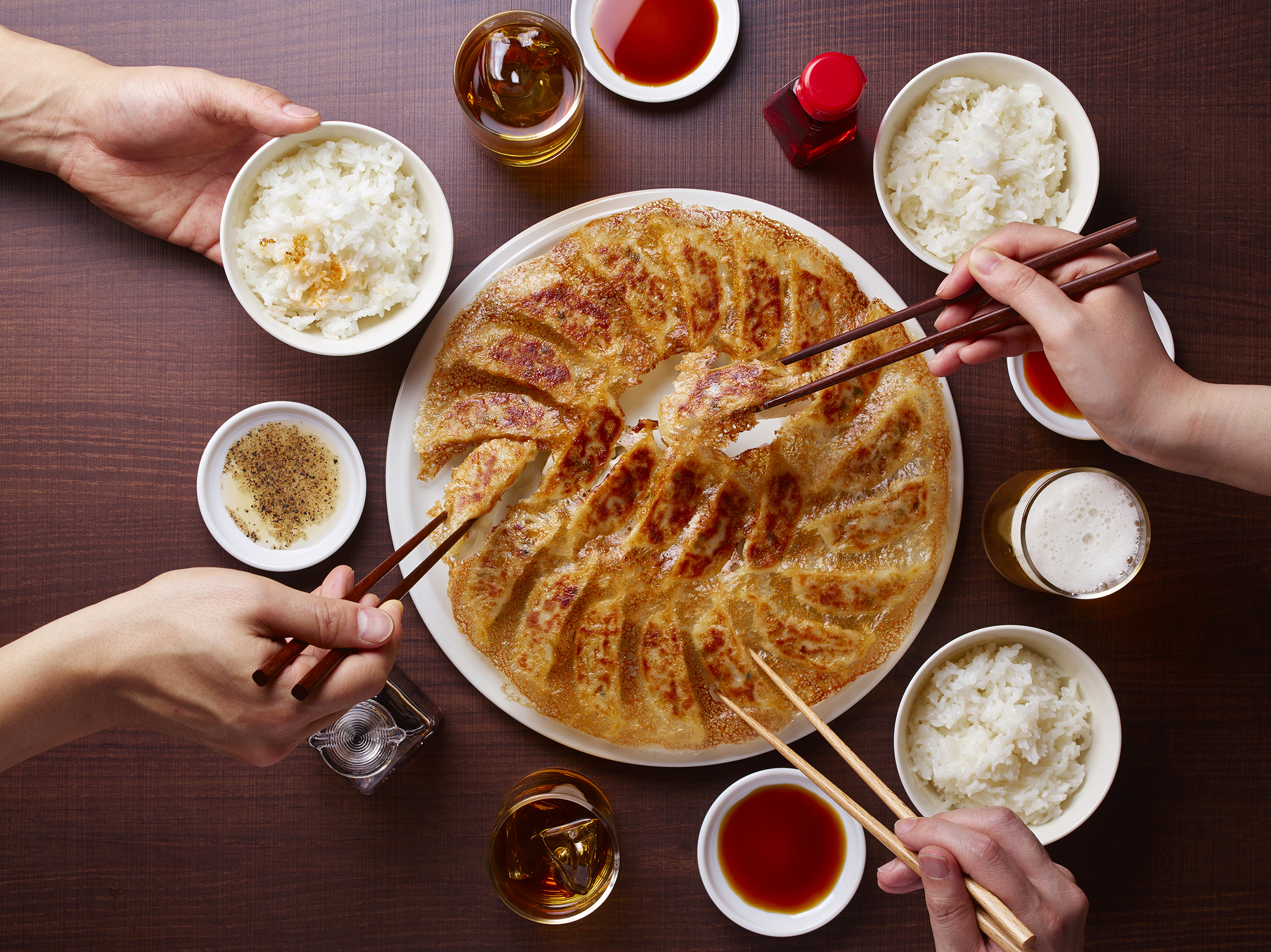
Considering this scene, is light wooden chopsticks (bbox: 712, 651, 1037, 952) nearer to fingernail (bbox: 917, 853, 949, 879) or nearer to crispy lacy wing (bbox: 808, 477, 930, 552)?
fingernail (bbox: 917, 853, 949, 879)

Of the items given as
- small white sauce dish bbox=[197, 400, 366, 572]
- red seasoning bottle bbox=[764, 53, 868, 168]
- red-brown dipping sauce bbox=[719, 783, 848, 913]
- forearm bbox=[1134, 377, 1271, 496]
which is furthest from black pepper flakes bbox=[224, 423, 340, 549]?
forearm bbox=[1134, 377, 1271, 496]

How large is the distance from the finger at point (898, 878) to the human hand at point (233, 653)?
174cm

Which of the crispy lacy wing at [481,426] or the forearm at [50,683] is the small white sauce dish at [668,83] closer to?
the crispy lacy wing at [481,426]

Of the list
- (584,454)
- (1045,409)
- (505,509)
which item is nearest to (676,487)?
(584,454)

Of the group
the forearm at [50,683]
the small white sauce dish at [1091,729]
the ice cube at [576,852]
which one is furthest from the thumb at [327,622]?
the small white sauce dish at [1091,729]

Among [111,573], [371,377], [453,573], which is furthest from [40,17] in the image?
[453,573]

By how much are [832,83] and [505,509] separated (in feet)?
6.48

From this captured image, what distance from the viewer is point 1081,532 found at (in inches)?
115

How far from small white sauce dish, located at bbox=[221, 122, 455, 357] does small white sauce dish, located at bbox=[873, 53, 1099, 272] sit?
1678mm

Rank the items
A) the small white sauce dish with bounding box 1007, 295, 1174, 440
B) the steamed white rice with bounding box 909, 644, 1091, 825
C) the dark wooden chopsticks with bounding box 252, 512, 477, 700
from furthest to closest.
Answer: the small white sauce dish with bounding box 1007, 295, 1174, 440 → the steamed white rice with bounding box 909, 644, 1091, 825 → the dark wooden chopsticks with bounding box 252, 512, 477, 700

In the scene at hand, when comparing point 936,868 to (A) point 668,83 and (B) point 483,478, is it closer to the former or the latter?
(B) point 483,478

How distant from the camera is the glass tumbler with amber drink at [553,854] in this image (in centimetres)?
296

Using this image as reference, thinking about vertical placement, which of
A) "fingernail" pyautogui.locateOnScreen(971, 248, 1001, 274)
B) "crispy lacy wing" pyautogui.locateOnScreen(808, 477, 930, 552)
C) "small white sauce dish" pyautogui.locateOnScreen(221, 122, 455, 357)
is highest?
"small white sauce dish" pyautogui.locateOnScreen(221, 122, 455, 357)

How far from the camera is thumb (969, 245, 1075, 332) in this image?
238cm
